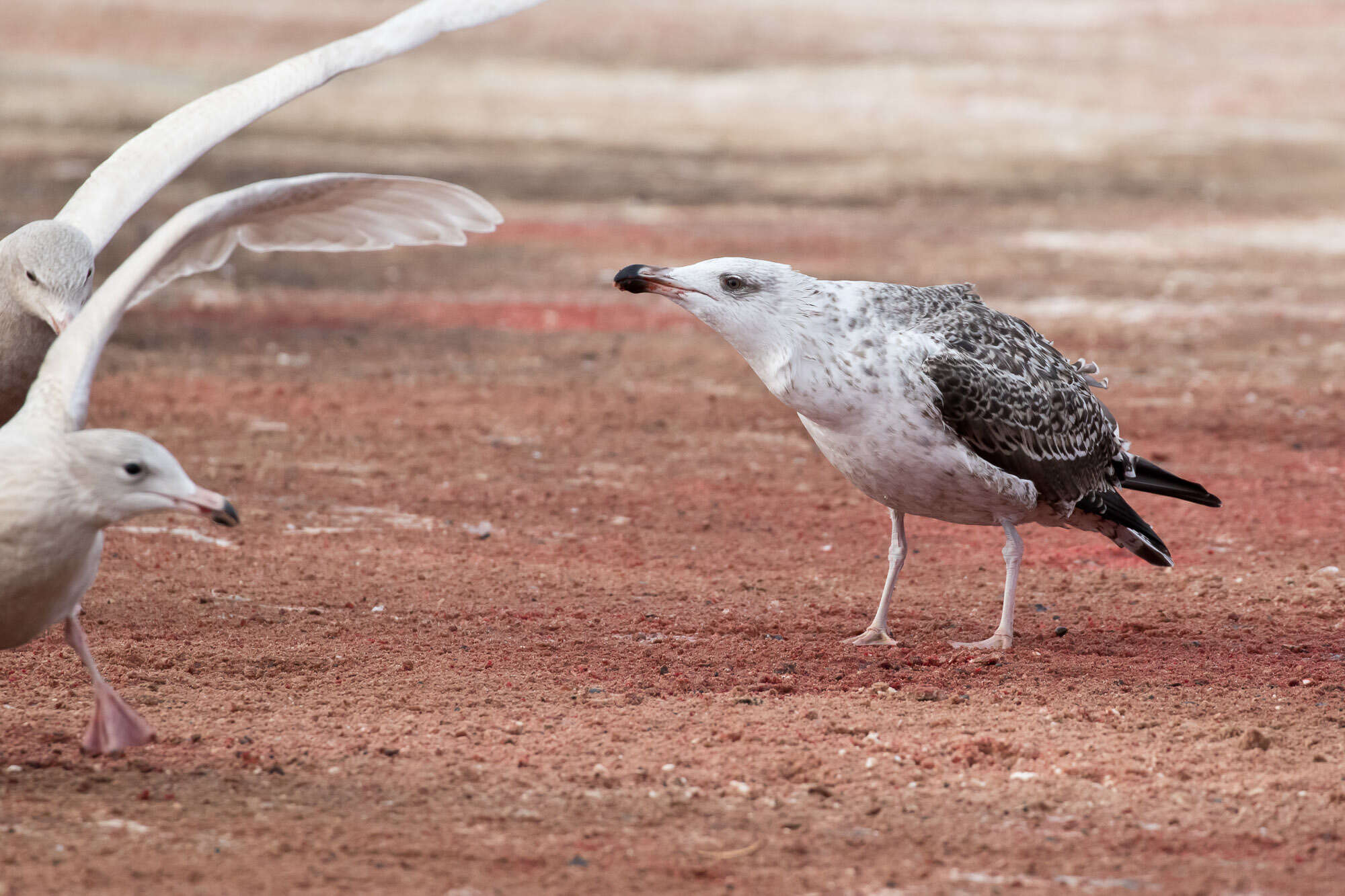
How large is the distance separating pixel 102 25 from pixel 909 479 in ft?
139

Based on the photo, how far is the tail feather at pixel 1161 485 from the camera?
22.3 ft

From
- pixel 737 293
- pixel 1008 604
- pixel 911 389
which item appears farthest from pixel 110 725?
pixel 1008 604

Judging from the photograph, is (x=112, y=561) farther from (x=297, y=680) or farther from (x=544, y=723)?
(x=544, y=723)

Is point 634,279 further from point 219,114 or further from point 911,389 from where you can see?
point 219,114

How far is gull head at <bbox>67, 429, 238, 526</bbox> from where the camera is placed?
4.47 m

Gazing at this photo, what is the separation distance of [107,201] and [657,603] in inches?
117

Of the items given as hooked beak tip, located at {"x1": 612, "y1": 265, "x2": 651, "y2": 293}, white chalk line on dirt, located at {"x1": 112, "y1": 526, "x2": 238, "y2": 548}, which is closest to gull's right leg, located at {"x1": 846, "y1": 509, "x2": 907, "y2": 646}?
hooked beak tip, located at {"x1": 612, "y1": 265, "x2": 651, "y2": 293}

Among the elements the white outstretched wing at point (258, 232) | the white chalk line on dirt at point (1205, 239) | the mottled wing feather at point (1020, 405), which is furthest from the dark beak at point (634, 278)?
the white chalk line on dirt at point (1205, 239)

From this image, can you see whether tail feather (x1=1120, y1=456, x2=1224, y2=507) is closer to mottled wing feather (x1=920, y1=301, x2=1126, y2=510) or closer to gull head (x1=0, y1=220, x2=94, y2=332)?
mottled wing feather (x1=920, y1=301, x2=1126, y2=510)

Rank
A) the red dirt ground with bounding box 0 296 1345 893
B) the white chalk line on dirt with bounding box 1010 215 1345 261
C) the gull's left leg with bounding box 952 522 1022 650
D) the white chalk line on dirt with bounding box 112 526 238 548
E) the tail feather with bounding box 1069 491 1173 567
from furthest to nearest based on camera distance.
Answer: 1. the white chalk line on dirt with bounding box 1010 215 1345 261
2. the white chalk line on dirt with bounding box 112 526 238 548
3. the tail feather with bounding box 1069 491 1173 567
4. the gull's left leg with bounding box 952 522 1022 650
5. the red dirt ground with bounding box 0 296 1345 893

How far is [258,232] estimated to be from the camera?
6.77 meters

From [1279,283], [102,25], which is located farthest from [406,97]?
[1279,283]

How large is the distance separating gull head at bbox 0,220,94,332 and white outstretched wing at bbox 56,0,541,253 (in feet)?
0.44

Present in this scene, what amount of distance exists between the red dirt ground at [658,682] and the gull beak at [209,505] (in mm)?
884
